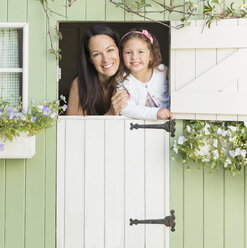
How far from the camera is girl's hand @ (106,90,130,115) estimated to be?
8.89 ft

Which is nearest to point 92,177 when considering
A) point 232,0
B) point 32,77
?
point 32,77

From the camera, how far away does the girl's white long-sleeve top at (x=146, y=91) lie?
2.70 metres

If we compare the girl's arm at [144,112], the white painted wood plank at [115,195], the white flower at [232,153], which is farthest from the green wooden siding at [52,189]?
the white painted wood plank at [115,195]

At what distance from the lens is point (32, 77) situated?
8.86 ft

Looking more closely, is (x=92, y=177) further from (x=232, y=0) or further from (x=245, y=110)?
(x=232, y=0)

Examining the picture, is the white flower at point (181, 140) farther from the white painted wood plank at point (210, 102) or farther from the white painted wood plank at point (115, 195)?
the white painted wood plank at point (115, 195)

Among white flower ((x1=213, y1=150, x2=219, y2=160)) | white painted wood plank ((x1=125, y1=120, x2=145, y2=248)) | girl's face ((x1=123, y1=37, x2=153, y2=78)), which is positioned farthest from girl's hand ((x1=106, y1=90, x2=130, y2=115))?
white flower ((x1=213, y1=150, x2=219, y2=160))

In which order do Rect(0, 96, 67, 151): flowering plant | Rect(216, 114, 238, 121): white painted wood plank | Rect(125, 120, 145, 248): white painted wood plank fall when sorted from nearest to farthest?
Rect(0, 96, 67, 151): flowering plant < Rect(216, 114, 238, 121): white painted wood plank < Rect(125, 120, 145, 248): white painted wood plank

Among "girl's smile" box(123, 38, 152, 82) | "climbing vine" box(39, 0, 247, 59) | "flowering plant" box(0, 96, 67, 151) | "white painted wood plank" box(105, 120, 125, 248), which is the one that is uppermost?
"climbing vine" box(39, 0, 247, 59)

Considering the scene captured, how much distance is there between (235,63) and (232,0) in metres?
0.49

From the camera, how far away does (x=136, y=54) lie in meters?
2.72

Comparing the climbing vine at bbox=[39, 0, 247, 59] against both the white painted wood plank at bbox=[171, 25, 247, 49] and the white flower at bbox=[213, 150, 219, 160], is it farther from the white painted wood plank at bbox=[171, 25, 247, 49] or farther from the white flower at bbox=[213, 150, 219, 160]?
the white flower at bbox=[213, 150, 219, 160]

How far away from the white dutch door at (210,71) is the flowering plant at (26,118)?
87cm

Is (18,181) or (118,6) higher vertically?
(118,6)
